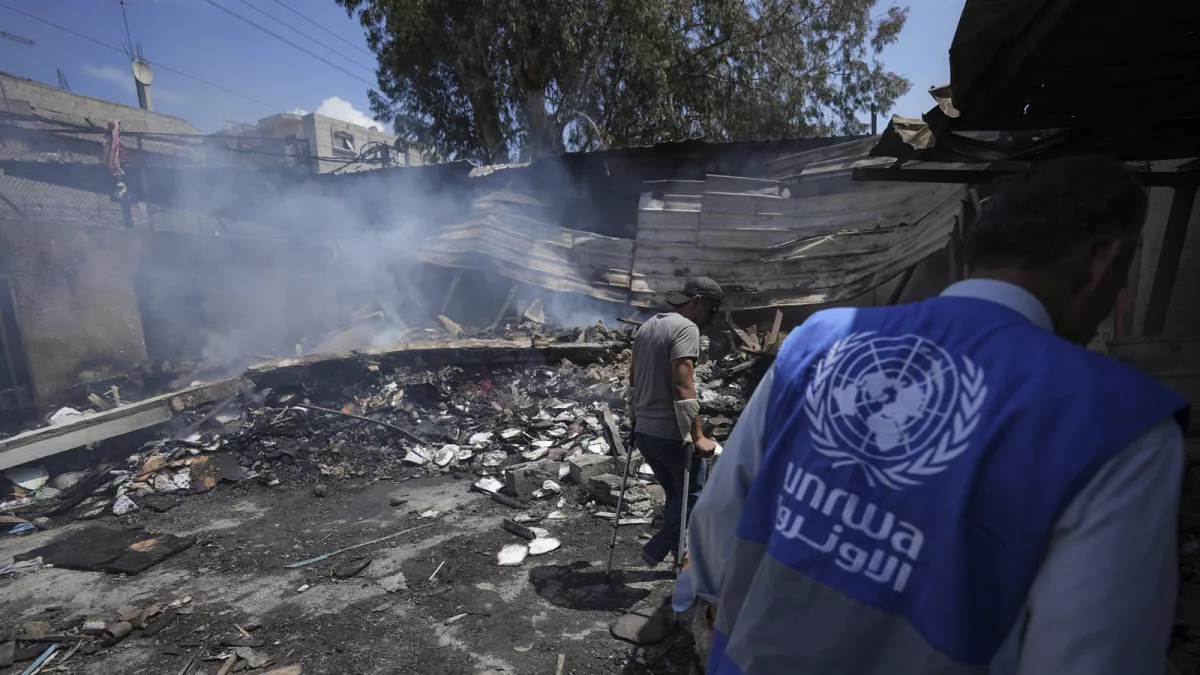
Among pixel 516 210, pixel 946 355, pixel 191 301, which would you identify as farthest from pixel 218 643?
pixel 191 301

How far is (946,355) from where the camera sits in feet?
3.34

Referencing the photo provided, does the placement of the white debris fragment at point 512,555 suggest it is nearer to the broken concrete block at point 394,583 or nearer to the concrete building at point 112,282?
the broken concrete block at point 394,583

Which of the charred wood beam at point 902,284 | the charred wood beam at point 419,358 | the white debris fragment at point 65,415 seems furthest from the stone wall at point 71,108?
the charred wood beam at point 902,284

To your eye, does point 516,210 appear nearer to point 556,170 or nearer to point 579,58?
point 556,170

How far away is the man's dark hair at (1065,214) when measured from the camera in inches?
41.3

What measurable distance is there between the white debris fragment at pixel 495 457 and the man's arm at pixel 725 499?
6371 millimetres

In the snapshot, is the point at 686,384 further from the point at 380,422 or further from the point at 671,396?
the point at 380,422

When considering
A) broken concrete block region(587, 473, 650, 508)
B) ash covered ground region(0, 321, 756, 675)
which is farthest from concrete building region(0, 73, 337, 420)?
broken concrete block region(587, 473, 650, 508)

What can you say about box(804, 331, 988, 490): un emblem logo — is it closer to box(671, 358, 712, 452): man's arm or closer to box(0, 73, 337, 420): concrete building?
box(671, 358, 712, 452): man's arm

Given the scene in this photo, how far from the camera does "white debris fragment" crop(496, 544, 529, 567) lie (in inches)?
198

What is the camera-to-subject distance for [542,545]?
17.3ft

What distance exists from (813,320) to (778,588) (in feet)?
1.85

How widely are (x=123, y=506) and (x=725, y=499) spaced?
812cm

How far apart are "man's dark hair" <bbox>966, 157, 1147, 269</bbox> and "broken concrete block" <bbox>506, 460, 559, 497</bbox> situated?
5.87 metres
